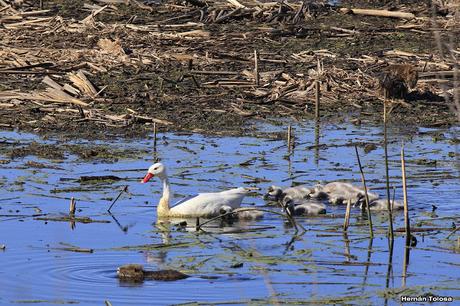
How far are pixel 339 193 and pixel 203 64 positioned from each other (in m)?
7.60

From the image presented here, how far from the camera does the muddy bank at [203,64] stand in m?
17.1

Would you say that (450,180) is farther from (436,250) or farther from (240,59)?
(240,59)

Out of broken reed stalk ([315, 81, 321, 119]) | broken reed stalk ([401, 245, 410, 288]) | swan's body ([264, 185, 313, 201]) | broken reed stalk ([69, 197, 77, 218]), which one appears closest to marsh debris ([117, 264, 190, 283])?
broken reed stalk ([401, 245, 410, 288])

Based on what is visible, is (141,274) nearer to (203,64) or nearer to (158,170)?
(158,170)

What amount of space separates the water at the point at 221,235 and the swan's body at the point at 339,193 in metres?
0.18

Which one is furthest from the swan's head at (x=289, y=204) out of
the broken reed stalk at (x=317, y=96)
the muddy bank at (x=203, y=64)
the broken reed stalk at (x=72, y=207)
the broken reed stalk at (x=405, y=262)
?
the broken reed stalk at (x=317, y=96)

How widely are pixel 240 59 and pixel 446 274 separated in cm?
1084

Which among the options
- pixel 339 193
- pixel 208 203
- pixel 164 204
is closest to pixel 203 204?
pixel 208 203

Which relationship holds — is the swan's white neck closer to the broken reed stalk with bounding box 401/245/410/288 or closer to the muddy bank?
the broken reed stalk with bounding box 401/245/410/288

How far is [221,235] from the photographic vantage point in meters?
11.3

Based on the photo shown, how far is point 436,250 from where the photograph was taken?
1049cm

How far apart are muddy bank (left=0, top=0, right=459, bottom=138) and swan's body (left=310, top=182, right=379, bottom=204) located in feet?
13.0

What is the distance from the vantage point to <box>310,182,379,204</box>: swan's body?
40.7 feet

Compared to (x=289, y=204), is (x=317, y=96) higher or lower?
higher
